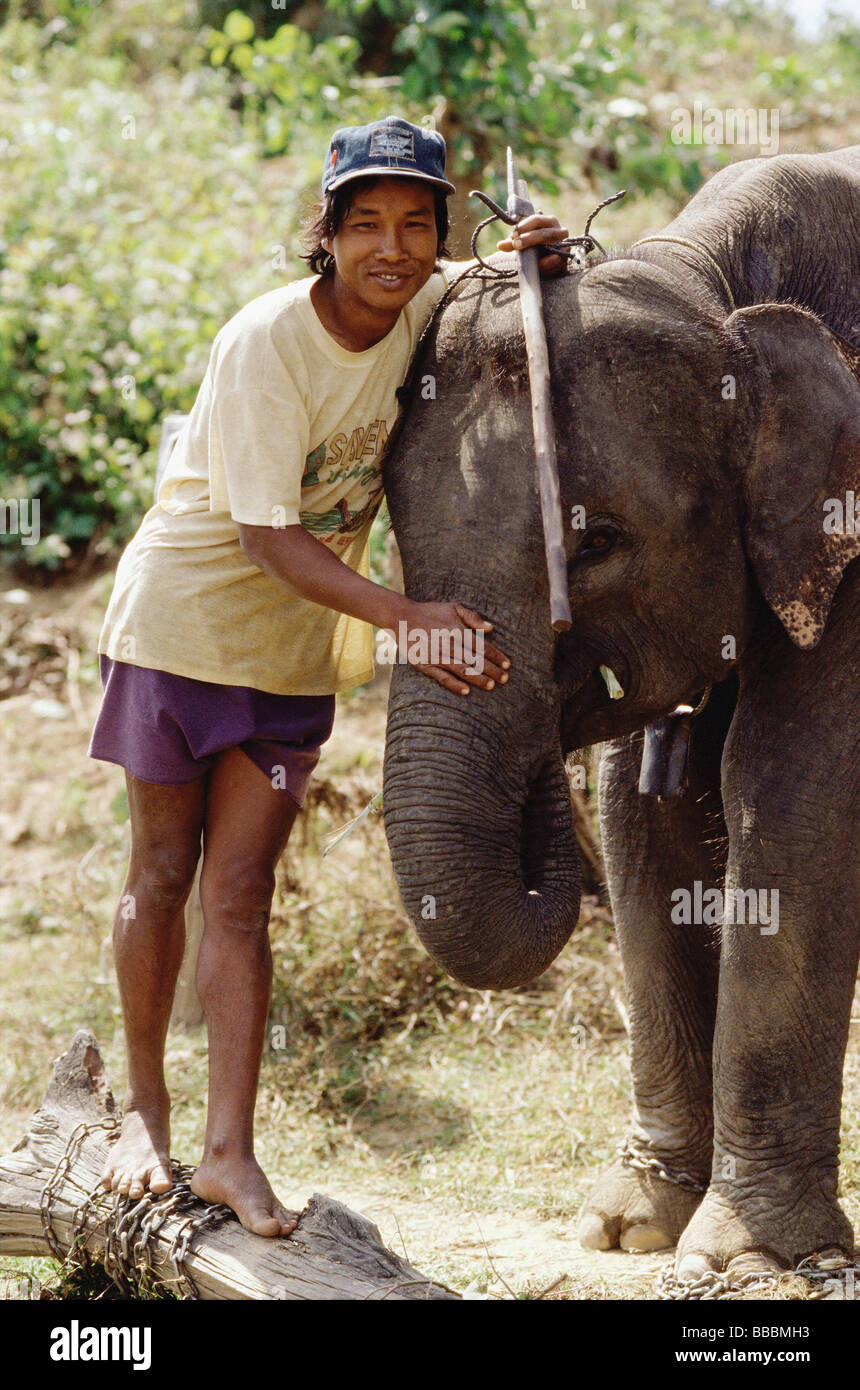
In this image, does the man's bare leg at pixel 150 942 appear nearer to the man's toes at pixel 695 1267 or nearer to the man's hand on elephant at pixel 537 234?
the man's toes at pixel 695 1267

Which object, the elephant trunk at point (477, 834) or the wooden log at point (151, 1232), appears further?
the wooden log at point (151, 1232)

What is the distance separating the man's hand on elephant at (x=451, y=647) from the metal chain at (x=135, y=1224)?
1252 mm

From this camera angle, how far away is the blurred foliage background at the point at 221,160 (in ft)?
25.6

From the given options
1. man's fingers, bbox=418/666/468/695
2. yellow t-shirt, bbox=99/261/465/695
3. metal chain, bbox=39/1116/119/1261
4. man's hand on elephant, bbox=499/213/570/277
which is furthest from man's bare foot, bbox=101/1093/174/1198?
man's hand on elephant, bbox=499/213/570/277

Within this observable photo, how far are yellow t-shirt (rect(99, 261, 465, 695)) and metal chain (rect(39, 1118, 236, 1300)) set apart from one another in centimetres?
112

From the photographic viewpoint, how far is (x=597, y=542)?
135 inches

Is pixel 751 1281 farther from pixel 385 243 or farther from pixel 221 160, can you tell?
pixel 221 160

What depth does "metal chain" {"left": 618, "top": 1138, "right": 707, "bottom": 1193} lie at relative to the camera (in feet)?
14.3

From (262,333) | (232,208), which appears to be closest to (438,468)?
(262,333)

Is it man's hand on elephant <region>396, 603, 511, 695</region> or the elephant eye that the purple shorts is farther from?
the elephant eye

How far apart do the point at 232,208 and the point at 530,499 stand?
872cm

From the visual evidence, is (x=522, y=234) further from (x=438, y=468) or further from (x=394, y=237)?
(x=438, y=468)

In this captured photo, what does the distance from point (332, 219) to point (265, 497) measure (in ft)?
1.99

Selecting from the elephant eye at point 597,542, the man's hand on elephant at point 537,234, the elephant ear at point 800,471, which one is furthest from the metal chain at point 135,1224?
the man's hand on elephant at point 537,234
